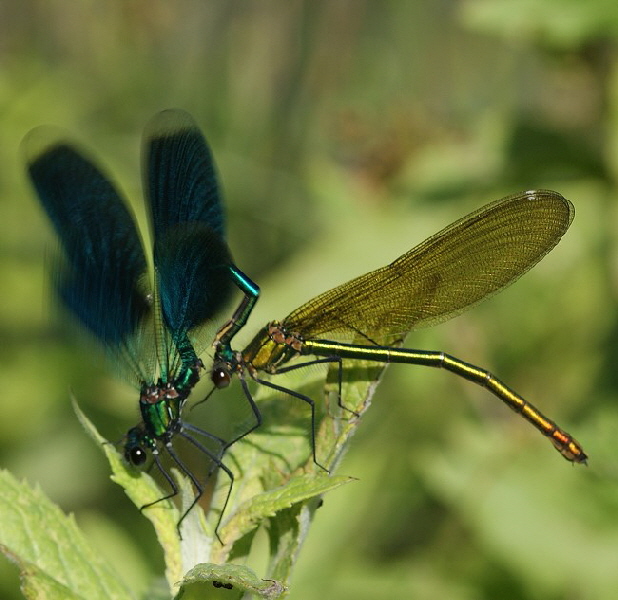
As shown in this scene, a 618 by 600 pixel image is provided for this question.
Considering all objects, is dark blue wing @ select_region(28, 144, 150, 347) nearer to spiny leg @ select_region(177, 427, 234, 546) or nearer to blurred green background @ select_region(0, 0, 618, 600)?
blurred green background @ select_region(0, 0, 618, 600)

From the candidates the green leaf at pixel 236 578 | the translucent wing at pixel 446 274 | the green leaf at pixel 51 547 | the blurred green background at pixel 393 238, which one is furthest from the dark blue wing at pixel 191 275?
the green leaf at pixel 236 578

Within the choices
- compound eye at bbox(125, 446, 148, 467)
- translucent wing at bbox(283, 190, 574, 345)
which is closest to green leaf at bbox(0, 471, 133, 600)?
compound eye at bbox(125, 446, 148, 467)

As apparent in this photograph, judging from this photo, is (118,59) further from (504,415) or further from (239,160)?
(504,415)

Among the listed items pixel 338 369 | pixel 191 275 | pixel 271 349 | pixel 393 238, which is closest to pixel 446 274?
pixel 271 349

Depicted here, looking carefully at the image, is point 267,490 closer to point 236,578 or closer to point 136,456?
point 136,456

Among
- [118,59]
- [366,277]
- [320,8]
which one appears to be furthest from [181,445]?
[118,59]
